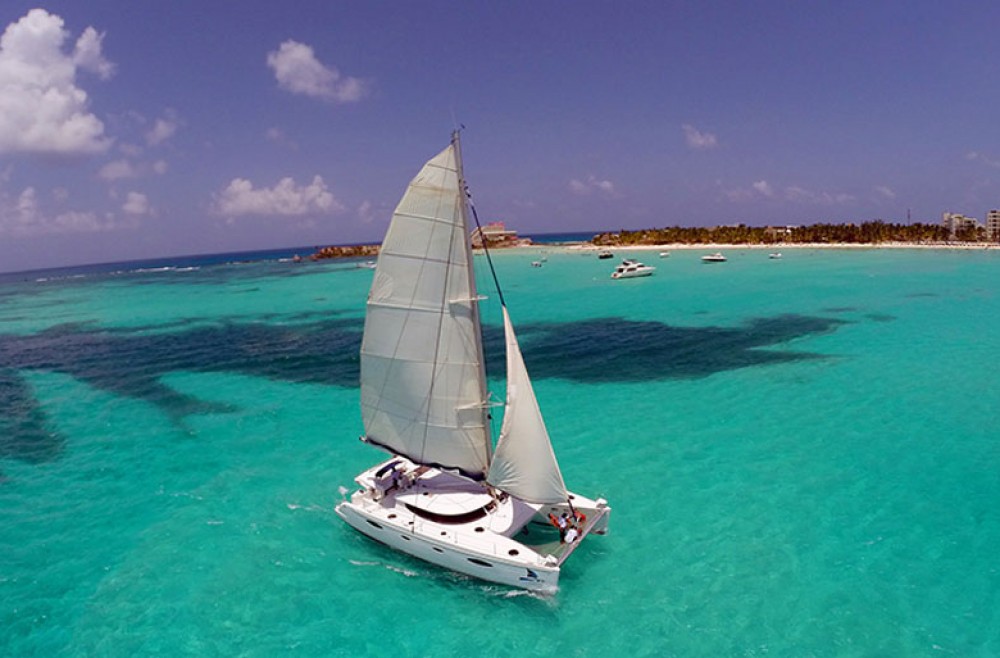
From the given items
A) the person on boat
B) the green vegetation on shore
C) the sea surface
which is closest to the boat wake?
the sea surface

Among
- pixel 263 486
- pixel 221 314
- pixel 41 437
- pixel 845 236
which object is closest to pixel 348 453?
pixel 263 486

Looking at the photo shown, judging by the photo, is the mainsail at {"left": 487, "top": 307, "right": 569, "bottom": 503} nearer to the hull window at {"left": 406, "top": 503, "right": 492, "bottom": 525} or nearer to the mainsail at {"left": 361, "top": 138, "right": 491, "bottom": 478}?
the hull window at {"left": 406, "top": 503, "right": 492, "bottom": 525}

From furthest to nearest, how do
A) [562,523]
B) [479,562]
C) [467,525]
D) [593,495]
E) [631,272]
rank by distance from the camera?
[631,272]
[593,495]
[467,525]
[562,523]
[479,562]

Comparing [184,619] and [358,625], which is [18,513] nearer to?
[184,619]

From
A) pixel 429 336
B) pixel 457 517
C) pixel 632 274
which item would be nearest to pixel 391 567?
pixel 457 517

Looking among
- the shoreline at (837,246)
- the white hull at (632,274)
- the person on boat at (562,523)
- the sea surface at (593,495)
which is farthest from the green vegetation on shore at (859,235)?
the person on boat at (562,523)

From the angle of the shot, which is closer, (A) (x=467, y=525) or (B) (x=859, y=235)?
(A) (x=467, y=525)

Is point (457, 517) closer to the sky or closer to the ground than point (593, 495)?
closer to the sky

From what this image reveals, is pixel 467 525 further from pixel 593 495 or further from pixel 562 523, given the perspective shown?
pixel 593 495

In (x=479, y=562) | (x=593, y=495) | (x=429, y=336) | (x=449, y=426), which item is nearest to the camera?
(x=479, y=562)
